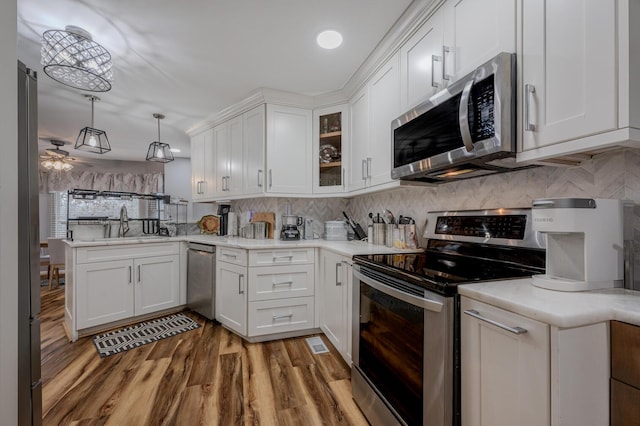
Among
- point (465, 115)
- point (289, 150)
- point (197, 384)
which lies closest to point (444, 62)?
point (465, 115)

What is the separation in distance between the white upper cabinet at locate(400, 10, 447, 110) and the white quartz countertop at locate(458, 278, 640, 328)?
1057mm

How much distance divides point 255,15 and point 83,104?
255cm

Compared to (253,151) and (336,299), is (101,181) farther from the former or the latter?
(336,299)

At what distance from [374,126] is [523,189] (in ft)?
3.83

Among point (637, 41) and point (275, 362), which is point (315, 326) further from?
point (637, 41)

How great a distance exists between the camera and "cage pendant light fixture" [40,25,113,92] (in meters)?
1.73

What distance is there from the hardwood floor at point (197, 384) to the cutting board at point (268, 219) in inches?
44.5

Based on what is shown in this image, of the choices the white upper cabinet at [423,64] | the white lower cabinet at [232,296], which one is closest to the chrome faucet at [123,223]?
the white lower cabinet at [232,296]

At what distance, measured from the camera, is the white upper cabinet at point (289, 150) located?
284 cm

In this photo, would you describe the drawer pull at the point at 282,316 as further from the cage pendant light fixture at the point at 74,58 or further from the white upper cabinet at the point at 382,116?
the cage pendant light fixture at the point at 74,58

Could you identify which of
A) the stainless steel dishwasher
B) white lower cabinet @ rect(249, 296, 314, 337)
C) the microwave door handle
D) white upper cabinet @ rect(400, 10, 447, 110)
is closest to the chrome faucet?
the stainless steel dishwasher

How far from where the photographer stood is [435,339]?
3.44 ft

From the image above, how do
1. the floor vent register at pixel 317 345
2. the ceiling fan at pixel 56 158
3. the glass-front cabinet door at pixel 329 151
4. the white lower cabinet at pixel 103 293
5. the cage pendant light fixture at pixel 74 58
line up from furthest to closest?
the ceiling fan at pixel 56 158, the glass-front cabinet door at pixel 329 151, the white lower cabinet at pixel 103 293, the floor vent register at pixel 317 345, the cage pendant light fixture at pixel 74 58

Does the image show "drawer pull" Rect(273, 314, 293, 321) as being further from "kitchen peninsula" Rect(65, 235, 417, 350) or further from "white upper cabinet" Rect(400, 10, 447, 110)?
"white upper cabinet" Rect(400, 10, 447, 110)
